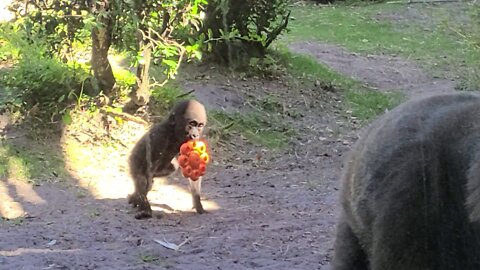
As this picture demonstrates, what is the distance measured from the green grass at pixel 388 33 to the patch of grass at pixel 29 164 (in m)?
4.89

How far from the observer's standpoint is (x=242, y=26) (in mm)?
8461

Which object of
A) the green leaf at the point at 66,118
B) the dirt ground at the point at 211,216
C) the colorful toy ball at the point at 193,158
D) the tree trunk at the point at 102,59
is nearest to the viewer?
the dirt ground at the point at 211,216

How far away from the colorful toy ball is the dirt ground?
29 cm

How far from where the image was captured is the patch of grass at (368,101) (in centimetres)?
783

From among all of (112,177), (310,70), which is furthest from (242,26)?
(112,177)

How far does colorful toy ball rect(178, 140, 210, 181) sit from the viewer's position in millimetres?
4957

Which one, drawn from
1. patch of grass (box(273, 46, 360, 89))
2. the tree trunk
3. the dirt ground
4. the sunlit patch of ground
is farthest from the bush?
the sunlit patch of ground

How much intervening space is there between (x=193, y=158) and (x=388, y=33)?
8.72 meters

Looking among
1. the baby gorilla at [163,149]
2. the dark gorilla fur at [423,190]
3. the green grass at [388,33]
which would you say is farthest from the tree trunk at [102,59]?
the dark gorilla fur at [423,190]

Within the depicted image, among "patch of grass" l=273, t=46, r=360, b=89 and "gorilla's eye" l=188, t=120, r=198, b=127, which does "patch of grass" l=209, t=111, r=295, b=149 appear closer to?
"patch of grass" l=273, t=46, r=360, b=89

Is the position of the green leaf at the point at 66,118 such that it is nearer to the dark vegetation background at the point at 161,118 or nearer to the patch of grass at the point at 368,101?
the dark vegetation background at the point at 161,118

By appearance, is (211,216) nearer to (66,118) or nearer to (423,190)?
(66,118)

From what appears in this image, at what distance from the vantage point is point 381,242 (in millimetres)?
1707

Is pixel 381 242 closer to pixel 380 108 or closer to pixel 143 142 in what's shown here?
pixel 143 142
